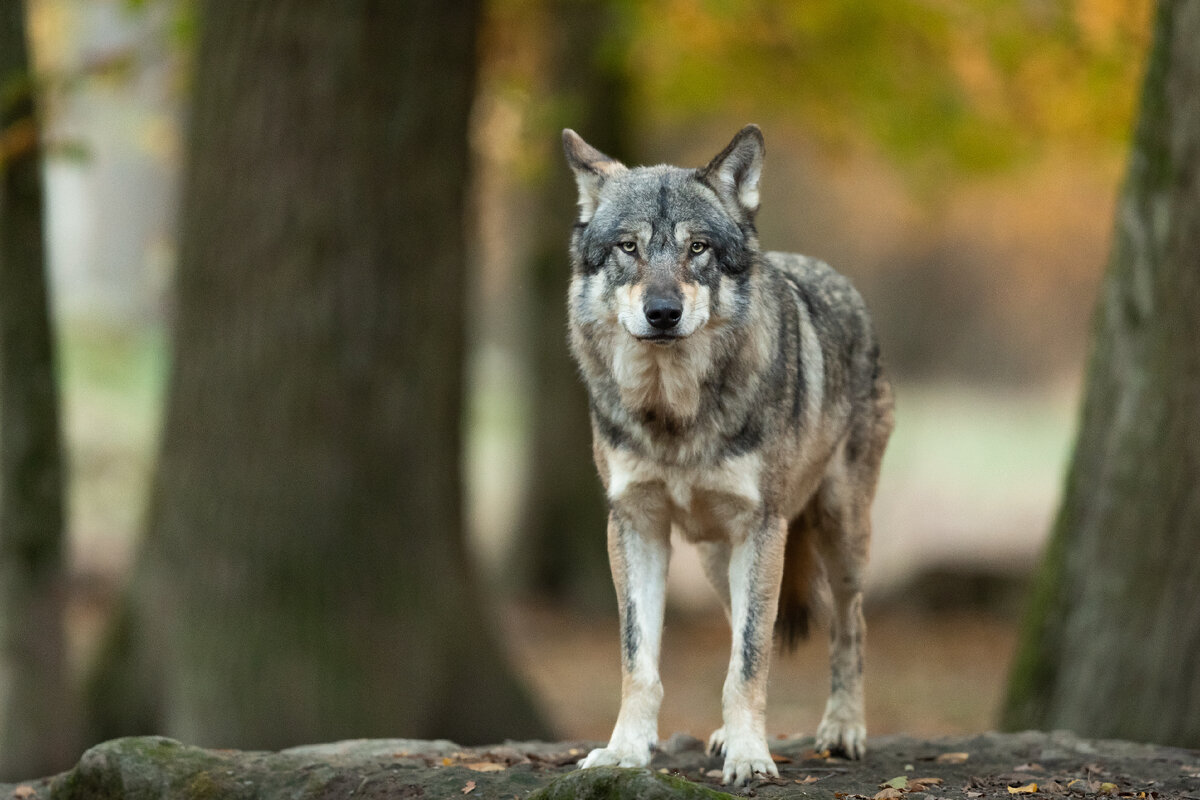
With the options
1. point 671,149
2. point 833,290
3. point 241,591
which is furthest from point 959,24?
point 241,591

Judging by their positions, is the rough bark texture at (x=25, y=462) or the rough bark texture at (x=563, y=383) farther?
the rough bark texture at (x=563, y=383)

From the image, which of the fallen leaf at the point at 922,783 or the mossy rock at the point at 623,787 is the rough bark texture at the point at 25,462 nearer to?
the mossy rock at the point at 623,787

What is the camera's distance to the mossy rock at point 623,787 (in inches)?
138

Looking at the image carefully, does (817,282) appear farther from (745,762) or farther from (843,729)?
(745,762)

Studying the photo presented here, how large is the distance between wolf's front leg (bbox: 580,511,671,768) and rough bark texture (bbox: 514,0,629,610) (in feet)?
31.2

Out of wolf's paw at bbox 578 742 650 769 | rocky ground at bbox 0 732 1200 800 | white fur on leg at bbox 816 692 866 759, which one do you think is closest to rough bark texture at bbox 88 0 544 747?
rocky ground at bbox 0 732 1200 800

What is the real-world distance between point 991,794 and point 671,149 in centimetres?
1513

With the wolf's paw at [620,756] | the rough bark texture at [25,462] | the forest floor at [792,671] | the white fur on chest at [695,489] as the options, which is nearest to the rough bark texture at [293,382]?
the rough bark texture at [25,462]

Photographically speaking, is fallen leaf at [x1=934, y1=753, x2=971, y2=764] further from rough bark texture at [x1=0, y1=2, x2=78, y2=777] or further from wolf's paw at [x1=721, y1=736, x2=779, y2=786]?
rough bark texture at [x1=0, y1=2, x2=78, y2=777]

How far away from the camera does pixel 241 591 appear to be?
6973mm

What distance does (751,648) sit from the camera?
435 cm

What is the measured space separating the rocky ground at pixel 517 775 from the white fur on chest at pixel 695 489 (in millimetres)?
873

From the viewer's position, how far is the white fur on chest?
14.5 ft

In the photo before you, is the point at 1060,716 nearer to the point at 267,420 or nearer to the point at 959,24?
the point at 267,420
